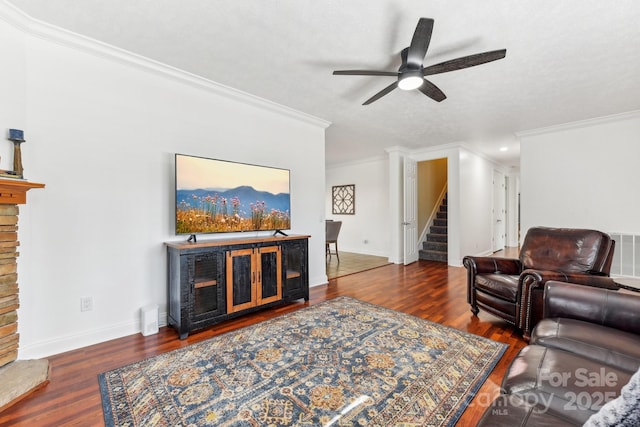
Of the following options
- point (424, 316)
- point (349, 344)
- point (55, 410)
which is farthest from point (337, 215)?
point (55, 410)

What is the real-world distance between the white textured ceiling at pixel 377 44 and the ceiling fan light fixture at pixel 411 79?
9.9 inches

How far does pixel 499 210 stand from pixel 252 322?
7574 mm

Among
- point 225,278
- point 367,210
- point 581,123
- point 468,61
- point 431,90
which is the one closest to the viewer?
point 468,61

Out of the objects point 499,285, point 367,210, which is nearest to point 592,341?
point 499,285

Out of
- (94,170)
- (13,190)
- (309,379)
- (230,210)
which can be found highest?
(94,170)

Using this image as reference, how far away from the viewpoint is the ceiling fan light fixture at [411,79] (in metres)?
2.23

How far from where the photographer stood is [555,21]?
1998 mm

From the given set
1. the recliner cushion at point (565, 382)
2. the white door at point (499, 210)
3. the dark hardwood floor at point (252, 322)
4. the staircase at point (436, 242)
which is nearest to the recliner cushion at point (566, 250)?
the dark hardwood floor at point (252, 322)

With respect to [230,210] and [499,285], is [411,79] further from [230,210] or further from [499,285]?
[230,210]

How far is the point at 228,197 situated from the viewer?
3064 millimetres

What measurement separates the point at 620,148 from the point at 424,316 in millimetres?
3910

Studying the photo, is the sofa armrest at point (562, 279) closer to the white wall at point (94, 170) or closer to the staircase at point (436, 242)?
the white wall at point (94, 170)

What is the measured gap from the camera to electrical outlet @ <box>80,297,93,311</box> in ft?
7.58

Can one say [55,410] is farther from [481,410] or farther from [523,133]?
[523,133]
